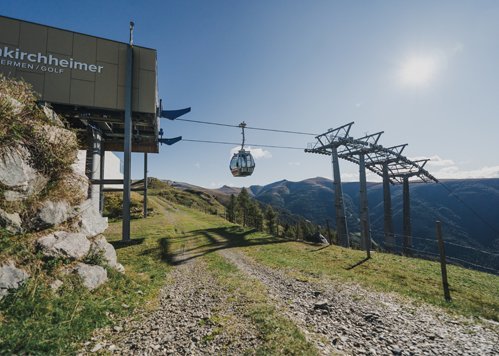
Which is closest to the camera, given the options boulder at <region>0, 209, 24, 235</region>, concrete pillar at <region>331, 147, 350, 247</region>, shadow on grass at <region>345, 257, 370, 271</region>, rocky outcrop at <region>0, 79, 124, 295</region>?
boulder at <region>0, 209, 24, 235</region>

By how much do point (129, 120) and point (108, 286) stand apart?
39.4 feet

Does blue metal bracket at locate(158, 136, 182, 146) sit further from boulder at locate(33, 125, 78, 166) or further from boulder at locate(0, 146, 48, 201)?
boulder at locate(0, 146, 48, 201)

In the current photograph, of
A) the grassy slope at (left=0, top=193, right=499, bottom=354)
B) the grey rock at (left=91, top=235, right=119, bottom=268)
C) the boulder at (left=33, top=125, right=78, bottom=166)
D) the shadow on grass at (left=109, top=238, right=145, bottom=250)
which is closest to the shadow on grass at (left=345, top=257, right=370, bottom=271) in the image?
the grassy slope at (left=0, top=193, right=499, bottom=354)

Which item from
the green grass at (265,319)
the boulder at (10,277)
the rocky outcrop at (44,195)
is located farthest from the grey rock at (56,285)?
the green grass at (265,319)

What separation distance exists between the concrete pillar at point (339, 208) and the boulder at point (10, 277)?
25.4m

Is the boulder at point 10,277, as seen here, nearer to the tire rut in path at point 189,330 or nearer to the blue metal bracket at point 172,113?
the tire rut in path at point 189,330

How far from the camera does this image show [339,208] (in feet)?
86.6

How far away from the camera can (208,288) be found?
9531 mm

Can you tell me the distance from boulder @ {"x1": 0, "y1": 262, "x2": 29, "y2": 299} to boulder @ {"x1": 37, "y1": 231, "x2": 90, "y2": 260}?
1.08 meters

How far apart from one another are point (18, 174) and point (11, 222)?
1713mm

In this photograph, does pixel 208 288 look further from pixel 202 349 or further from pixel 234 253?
pixel 234 253

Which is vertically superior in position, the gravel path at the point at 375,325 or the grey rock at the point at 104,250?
the grey rock at the point at 104,250

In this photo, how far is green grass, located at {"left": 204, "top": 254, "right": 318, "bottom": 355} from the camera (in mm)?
5184

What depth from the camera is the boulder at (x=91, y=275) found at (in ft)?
24.7
